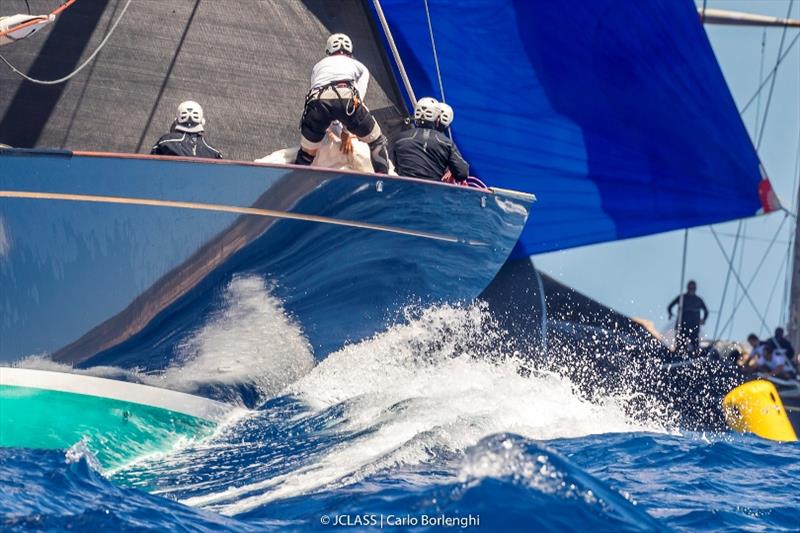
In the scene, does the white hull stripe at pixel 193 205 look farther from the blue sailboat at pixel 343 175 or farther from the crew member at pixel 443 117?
the crew member at pixel 443 117

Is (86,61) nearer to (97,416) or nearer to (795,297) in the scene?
(97,416)

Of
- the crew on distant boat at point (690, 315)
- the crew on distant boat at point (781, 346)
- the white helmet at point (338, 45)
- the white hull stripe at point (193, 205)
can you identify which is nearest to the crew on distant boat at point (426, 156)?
the white helmet at point (338, 45)

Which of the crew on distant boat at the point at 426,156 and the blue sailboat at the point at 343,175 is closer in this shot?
the blue sailboat at the point at 343,175

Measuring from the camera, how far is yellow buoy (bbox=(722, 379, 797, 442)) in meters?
8.99

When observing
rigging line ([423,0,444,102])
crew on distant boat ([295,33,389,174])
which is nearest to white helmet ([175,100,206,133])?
crew on distant boat ([295,33,389,174])

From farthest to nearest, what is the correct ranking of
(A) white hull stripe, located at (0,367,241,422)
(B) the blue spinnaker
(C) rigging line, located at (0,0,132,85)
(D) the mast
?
(D) the mast → (B) the blue spinnaker → (C) rigging line, located at (0,0,132,85) → (A) white hull stripe, located at (0,367,241,422)

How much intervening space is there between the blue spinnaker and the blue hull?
327cm

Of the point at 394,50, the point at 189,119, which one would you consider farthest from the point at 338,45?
the point at 394,50

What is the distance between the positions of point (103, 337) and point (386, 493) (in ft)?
5.97

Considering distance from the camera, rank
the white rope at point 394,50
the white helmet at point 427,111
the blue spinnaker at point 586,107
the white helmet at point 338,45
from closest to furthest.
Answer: the white helmet at point 338,45 < the white helmet at point 427,111 < the white rope at point 394,50 < the blue spinnaker at point 586,107

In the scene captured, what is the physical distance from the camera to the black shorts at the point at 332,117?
628cm

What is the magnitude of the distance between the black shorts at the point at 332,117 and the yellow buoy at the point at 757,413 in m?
4.18

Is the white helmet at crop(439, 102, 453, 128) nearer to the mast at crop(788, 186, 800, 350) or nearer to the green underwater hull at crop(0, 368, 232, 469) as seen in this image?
the green underwater hull at crop(0, 368, 232, 469)

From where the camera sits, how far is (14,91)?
745cm
